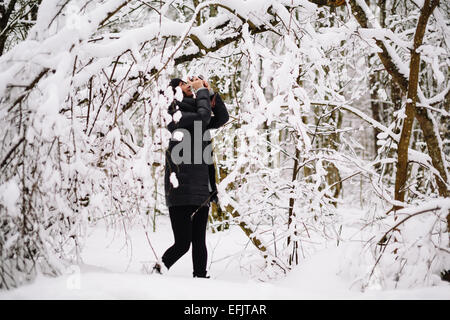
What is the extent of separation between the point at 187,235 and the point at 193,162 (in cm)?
56

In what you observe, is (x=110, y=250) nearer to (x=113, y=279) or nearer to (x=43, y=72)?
(x=113, y=279)

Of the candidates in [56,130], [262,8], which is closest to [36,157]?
[56,130]

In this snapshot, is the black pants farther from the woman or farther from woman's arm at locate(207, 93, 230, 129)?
woman's arm at locate(207, 93, 230, 129)

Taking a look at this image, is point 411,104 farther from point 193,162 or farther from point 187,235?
point 187,235

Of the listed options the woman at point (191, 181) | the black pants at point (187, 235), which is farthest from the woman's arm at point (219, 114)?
the black pants at point (187, 235)

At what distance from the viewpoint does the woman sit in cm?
236

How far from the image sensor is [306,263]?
7.67ft

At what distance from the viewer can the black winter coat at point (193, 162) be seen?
2.36 meters

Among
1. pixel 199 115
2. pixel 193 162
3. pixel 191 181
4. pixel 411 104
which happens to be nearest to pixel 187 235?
pixel 191 181

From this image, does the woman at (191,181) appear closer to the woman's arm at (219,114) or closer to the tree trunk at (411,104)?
the woman's arm at (219,114)

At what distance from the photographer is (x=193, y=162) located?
242cm

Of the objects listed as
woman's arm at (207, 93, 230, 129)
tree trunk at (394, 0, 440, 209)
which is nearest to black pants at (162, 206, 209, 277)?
woman's arm at (207, 93, 230, 129)

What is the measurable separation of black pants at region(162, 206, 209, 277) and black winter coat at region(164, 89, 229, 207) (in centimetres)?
8
